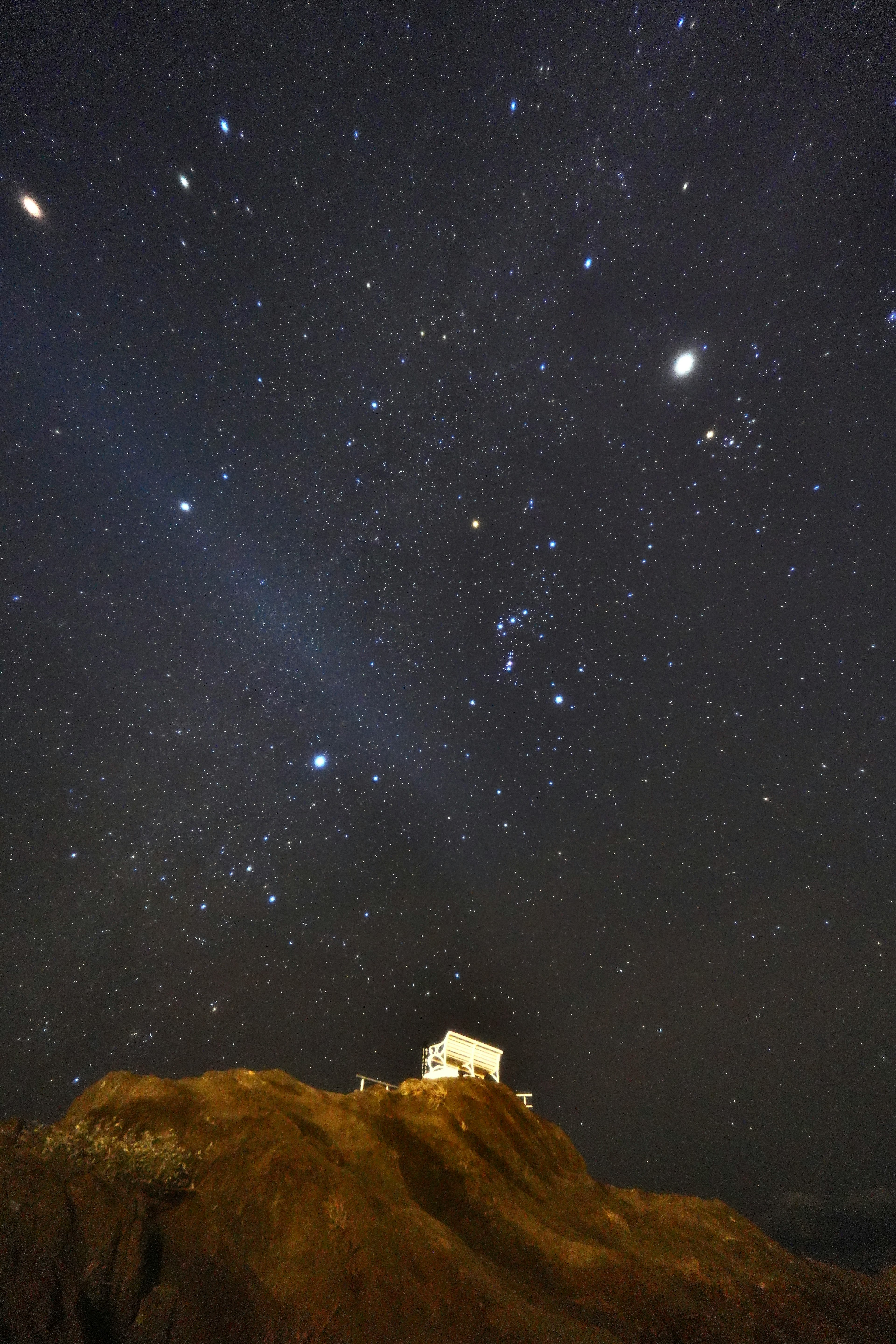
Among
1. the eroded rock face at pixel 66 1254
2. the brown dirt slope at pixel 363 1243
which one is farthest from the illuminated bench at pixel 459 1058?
the eroded rock face at pixel 66 1254

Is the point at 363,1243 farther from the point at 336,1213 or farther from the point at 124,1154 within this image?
the point at 124,1154

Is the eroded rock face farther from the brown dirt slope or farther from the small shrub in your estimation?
the small shrub

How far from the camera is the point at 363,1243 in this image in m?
11.1

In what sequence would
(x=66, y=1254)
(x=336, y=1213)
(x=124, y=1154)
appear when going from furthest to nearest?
(x=336, y=1213), (x=124, y=1154), (x=66, y=1254)

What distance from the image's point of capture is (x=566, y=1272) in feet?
43.5

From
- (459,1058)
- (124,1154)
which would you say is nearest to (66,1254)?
(124,1154)

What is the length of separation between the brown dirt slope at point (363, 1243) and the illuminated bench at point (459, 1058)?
830 centimetres

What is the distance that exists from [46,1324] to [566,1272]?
11.0 metres

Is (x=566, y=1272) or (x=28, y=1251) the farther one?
(x=566, y=1272)

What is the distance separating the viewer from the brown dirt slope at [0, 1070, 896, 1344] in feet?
30.1

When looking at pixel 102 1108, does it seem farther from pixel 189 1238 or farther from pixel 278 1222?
pixel 278 1222

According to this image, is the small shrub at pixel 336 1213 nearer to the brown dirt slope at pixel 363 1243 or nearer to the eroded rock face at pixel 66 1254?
the brown dirt slope at pixel 363 1243

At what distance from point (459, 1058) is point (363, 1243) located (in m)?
16.9

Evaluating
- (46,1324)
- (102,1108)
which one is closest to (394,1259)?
(46,1324)
